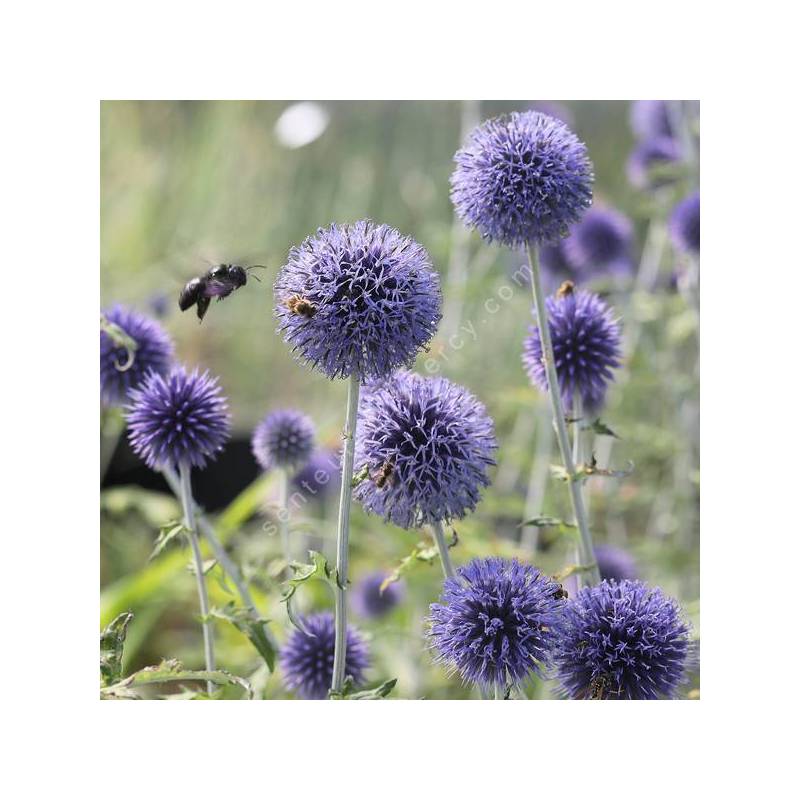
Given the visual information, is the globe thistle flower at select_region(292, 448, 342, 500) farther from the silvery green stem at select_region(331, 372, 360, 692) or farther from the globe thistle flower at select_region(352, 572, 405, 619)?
the silvery green stem at select_region(331, 372, 360, 692)

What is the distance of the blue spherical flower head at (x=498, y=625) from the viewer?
178cm

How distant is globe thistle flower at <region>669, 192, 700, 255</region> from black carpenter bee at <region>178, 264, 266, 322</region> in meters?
1.49

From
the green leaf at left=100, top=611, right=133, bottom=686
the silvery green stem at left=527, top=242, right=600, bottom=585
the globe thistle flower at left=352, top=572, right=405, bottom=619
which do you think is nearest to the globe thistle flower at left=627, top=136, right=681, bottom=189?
the silvery green stem at left=527, top=242, right=600, bottom=585

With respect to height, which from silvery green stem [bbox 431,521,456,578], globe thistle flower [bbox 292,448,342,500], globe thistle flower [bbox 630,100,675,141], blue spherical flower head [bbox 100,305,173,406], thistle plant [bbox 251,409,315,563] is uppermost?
globe thistle flower [bbox 630,100,675,141]

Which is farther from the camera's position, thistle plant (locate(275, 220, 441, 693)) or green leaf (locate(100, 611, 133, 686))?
green leaf (locate(100, 611, 133, 686))

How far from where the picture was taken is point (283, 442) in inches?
99.3

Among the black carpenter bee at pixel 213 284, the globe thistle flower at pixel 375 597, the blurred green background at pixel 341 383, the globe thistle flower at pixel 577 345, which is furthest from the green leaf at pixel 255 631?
the globe thistle flower at pixel 375 597

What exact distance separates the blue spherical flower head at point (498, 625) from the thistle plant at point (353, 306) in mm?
236

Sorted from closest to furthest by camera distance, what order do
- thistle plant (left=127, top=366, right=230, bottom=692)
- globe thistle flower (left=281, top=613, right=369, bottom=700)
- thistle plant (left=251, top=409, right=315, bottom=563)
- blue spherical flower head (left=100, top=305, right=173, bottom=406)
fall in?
thistle plant (left=127, top=366, right=230, bottom=692)
globe thistle flower (left=281, top=613, right=369, bottom=700)
blue spherical flower head (left=100, top=305, right=173, bottom=406)
thistle plant (left=251, top=409, right=315, bottom=563)

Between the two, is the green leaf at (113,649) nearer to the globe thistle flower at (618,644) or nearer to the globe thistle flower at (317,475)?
the globe thistle flower at (618,644)

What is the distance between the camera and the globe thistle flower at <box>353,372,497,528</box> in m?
1.78
